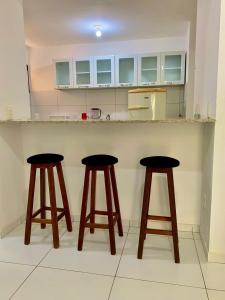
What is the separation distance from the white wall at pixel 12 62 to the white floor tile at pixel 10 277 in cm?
126

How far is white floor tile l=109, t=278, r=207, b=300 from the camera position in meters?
1.54

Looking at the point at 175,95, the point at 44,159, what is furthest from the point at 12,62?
the point at 175,95

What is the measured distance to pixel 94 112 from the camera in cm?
466

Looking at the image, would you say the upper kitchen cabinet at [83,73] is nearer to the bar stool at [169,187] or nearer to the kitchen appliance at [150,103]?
the kitchen appliance at [150,103]

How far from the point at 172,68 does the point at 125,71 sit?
78 centimetres

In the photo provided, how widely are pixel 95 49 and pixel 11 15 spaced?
2.47 metres

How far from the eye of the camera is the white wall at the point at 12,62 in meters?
2.24

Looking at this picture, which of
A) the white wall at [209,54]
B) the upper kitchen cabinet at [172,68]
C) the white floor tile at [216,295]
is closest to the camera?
the white floor tile at [216,295]

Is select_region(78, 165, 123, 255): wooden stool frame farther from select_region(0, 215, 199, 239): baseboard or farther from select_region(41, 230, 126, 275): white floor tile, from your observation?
select_region(0, 215, 199, 239): baseboard

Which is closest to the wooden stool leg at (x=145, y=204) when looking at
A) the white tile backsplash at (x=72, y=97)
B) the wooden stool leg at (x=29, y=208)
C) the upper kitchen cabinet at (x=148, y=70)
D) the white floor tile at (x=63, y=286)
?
the white floor tile at (x=63, y=286)

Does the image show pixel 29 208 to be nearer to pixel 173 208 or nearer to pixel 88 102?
pixel 173 208

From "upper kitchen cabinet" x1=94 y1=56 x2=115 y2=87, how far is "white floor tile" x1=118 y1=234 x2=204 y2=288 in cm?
289

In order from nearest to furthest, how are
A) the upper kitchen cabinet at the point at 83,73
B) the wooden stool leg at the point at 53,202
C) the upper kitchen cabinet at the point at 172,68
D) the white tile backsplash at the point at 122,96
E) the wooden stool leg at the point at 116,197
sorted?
the wooden stool leg at the point at 53,202
the wooden stool leg at the point at 116,197
the upper kitchen cabinet at the point at 172,68
the upper kitchen cabinet at the point at 83,73
the white tile backsplash at the point at 122,96

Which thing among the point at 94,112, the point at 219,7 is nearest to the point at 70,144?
the point at 219,7
